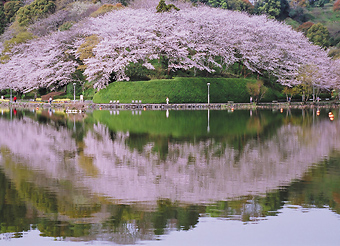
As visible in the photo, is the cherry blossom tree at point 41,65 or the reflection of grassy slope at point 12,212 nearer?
the reflection of grassy slope at point 12,212

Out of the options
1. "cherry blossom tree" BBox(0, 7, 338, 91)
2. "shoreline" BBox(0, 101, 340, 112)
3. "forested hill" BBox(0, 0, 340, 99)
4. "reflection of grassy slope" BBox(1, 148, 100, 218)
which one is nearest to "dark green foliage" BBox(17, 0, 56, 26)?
"forested hill" BBox(0, 0, 340, 99)

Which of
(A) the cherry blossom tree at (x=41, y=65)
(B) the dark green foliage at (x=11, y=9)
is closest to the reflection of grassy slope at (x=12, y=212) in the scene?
(A) the cherry blossom tree at (x=41, y=65)

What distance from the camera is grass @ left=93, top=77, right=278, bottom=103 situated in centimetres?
6106

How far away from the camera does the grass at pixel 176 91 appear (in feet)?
200

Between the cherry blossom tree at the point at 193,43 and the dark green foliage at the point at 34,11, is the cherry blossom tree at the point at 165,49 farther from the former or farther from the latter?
the dark green foliage at the point at 34,11

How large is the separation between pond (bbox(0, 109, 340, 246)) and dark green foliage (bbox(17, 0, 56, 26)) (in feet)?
272

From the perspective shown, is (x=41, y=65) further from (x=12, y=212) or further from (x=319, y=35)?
(x=12, y=212)

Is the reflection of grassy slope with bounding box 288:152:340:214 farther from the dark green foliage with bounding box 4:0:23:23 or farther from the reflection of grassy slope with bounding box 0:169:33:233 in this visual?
the dark green foliage with bounding box 4:0:23:23

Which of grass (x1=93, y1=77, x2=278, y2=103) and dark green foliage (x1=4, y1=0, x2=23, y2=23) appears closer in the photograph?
grass (x1=93, y1=77, x2=278, y2=103)

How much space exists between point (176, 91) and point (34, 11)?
52.7 metres

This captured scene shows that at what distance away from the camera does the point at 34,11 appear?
10062 cm

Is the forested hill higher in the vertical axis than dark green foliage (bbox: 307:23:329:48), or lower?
lower

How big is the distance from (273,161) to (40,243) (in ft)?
34.5

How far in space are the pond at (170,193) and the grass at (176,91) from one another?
38.4 metres
